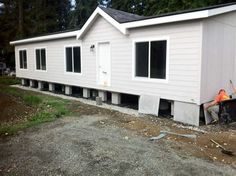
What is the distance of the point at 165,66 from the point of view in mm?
7641

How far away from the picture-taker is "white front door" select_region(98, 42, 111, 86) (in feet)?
32.5

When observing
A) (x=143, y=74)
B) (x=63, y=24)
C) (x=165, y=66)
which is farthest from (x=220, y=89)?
(x=63, y=24)

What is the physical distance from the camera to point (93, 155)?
4.59 metres

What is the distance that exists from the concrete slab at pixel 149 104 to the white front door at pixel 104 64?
6.84 feet

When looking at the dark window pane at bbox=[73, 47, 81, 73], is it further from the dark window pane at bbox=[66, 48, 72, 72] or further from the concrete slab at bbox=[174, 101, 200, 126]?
the concrete slab at bbox=[174, 101, 200, 126]

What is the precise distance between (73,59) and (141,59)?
14.7 feet

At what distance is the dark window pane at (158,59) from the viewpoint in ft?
25.2

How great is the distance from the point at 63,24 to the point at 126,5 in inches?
377

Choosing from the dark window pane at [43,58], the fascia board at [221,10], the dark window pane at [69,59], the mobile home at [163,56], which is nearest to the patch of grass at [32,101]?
the mobile home at [163,56]

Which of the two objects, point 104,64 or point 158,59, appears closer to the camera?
point 158,59

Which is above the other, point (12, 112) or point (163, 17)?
point (163, 17)

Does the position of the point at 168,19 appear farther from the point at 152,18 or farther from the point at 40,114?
the point at 40,114

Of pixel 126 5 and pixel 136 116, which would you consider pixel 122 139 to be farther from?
pixel 126 5

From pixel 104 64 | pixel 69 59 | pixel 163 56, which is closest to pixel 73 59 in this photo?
pixel 69 59
